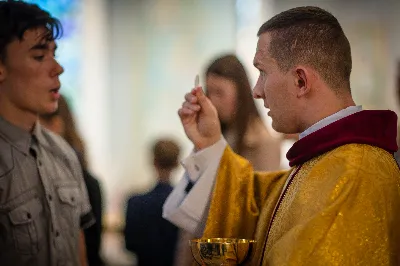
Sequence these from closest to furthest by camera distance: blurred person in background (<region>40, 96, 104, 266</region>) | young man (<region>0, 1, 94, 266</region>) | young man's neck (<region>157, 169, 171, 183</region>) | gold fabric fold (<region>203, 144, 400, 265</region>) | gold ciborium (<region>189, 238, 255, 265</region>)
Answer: gold fabric fold (<region>203, 144, 400, 265</region>), gold ciborium (<region>189, 238, 255, 265</region>), young man (<region>0, 1, 94, 266</region>), blurred person in background (<region>40, 96, 104, 266</region>), young man's neck (<region>157, 169, 171, 183</region>)

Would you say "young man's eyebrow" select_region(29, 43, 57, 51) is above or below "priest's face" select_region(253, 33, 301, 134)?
above

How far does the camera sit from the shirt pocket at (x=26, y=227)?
81.2 inches

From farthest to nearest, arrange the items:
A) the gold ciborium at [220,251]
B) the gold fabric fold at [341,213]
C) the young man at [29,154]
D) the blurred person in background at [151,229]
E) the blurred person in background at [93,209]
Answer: the blurred person in background at [151,229]
the blurred person in background at [93,209]
the young man at [29,154]
the gold ciborium at [220,251]
the gold fabric fold at [341,213]

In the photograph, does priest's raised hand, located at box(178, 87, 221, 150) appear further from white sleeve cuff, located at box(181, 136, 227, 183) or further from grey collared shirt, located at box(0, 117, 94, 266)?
grey collared shirt, located at box(0, 117, 94, 266)

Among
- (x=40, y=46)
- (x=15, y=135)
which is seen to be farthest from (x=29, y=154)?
(x=40, y=46)

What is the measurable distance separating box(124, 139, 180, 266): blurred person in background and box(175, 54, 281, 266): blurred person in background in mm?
89

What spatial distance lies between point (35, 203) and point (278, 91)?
0.85 m

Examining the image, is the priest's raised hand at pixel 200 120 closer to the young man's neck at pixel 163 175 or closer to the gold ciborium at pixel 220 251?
the gold ciborium at pixel 220 251

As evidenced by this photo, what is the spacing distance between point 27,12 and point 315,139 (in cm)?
100

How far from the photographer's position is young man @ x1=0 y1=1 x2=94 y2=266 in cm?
208

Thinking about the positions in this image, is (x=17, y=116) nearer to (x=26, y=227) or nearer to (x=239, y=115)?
(x=26, y=227)

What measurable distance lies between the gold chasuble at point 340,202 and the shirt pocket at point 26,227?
0.69 meters

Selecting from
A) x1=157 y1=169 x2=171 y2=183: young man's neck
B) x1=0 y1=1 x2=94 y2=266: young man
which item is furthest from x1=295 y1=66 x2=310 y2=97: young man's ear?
x1=157 y1=169 x2=171 y2=183: young man's neck

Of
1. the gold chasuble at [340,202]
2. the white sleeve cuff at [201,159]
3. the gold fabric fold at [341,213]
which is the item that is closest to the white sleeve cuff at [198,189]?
the white sleeve cuff at [201,159]
